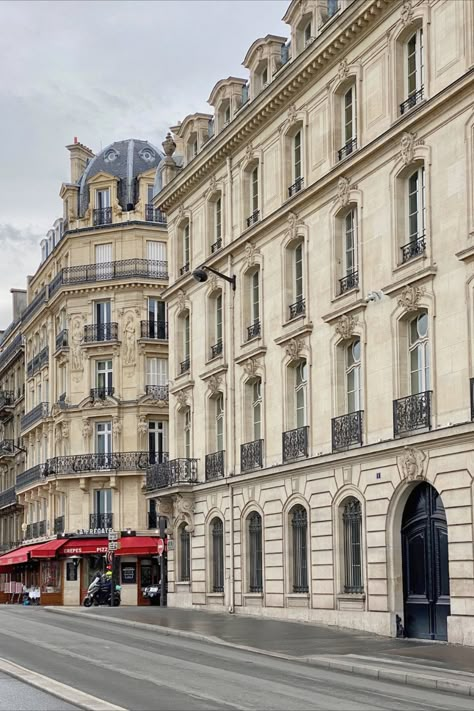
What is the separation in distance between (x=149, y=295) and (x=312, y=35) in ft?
86.4

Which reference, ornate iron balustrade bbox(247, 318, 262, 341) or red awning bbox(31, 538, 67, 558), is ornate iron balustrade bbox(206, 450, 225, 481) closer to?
ornate iron balustrade bbox(247, 318, 262, 341)

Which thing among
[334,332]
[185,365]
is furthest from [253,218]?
[185,365]

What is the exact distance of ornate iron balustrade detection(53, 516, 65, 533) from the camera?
188 ft

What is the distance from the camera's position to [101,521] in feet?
183

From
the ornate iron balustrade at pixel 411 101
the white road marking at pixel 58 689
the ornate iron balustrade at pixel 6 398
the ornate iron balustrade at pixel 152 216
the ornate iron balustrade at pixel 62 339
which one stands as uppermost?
the ornate iron balustrade at pixel 152 216

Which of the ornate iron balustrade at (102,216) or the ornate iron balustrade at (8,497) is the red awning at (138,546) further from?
the ornate iron balustrade at (8,497)

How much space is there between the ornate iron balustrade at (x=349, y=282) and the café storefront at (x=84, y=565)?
25537 millimetres

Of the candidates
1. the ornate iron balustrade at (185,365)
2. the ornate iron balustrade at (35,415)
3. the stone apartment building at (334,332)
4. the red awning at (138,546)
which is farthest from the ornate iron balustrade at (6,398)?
the stone apartment building at (334,332)

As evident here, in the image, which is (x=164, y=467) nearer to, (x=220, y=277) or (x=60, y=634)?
(x=220, y=277)

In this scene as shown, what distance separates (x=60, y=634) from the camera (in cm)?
2770

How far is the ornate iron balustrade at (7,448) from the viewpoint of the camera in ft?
246

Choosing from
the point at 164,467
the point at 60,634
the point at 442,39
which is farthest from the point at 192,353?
the point at 442,39

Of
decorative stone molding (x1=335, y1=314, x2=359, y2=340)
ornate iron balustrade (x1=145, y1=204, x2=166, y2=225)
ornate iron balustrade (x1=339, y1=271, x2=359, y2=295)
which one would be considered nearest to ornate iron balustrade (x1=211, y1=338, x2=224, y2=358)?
ornate iron balustrade (x1=339, y1=271, x2=359, y2=295)

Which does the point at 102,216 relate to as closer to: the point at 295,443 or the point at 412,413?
the point at 295,443
